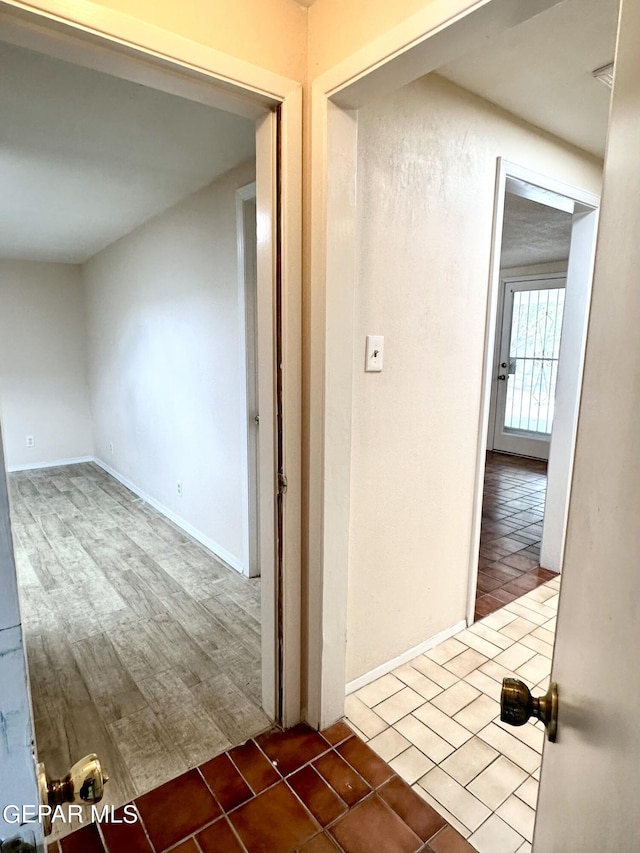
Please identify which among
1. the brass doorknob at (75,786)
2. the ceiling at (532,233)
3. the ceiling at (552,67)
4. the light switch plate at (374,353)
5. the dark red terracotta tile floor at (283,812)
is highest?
the ceiling at (532,233)

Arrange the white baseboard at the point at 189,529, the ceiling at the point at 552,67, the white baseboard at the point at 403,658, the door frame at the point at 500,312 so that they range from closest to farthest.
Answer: the ceiling at the point at 552,67 < the white baseboard at the point at 403,658 < the white baseboard at the point at 189,529 < the door frame at the point at 500,312

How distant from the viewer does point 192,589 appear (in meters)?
2.72

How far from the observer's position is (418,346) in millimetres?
1811

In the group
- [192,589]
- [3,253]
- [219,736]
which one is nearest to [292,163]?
[219,736]

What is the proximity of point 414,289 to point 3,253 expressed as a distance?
4.77 m

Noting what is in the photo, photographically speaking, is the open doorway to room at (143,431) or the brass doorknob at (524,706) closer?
the brass doorknob at (524,706)

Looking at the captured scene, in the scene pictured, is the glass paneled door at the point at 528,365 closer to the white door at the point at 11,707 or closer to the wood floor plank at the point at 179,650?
the wood floor plank at the point at 179,650

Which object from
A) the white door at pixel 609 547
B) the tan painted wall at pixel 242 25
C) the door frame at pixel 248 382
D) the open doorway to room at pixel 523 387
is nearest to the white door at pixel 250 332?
the door frame at pixel 248 382

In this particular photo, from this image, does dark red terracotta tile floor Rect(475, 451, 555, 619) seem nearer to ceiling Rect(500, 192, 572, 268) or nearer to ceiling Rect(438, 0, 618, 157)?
ceiling Rect(500, 192, 572, 268)

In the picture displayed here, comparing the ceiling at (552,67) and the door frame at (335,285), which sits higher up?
the ceiling at (552,67)

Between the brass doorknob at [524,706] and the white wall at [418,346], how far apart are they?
3.56 ft

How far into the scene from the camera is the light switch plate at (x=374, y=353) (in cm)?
165

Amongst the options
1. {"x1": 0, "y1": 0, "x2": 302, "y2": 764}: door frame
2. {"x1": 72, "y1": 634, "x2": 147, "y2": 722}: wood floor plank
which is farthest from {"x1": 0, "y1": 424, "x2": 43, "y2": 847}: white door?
{"x1": 72, "y1": 634, "x2": 147, "y2": 722}: wood floor plank

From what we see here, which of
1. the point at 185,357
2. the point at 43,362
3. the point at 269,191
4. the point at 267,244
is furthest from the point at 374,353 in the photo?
the point at 43,362
